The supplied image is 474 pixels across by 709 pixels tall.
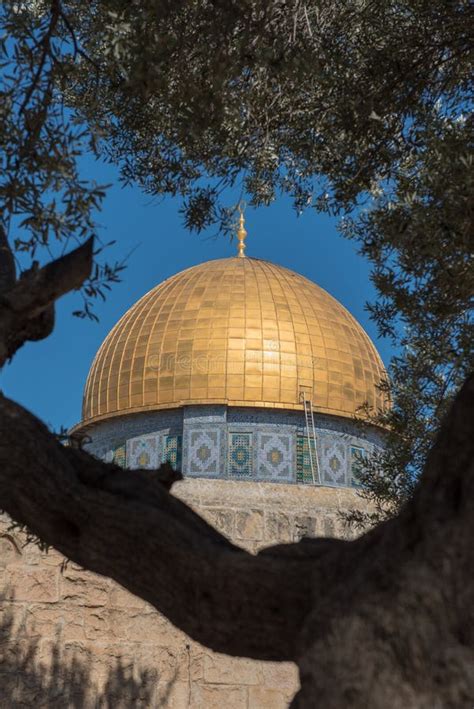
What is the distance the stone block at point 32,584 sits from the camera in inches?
248

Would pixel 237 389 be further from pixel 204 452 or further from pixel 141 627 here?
pixel 141 627

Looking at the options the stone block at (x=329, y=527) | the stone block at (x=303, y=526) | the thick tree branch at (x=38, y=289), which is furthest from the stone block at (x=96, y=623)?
the thick tree branch at (x=38, y=289)

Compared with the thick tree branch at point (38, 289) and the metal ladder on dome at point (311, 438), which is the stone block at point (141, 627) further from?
the metal ladder on dome at point (311, 438)

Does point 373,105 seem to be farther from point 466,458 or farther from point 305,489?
point 305,489

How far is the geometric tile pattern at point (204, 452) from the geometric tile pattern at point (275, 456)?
889mm

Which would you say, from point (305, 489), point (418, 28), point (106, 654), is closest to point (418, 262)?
point (418, 28)

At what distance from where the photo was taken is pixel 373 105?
446 cm

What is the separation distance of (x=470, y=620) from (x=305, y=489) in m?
5.89

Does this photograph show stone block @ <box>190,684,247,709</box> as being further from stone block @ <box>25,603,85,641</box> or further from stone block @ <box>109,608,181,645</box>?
stone block @ <box>25,603,85,641</box>

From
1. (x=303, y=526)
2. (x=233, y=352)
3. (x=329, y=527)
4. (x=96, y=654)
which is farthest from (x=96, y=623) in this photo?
(x=233, y=352)

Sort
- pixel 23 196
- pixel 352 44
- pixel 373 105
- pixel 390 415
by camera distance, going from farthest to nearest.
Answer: pixel 390 415 < pixel 352 44 < pixel 373 105 < pixel 23 196

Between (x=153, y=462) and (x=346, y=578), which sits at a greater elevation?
(x=153, y=462)

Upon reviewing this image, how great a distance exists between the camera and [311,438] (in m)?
19.3

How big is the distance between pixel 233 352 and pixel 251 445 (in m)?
1.96
